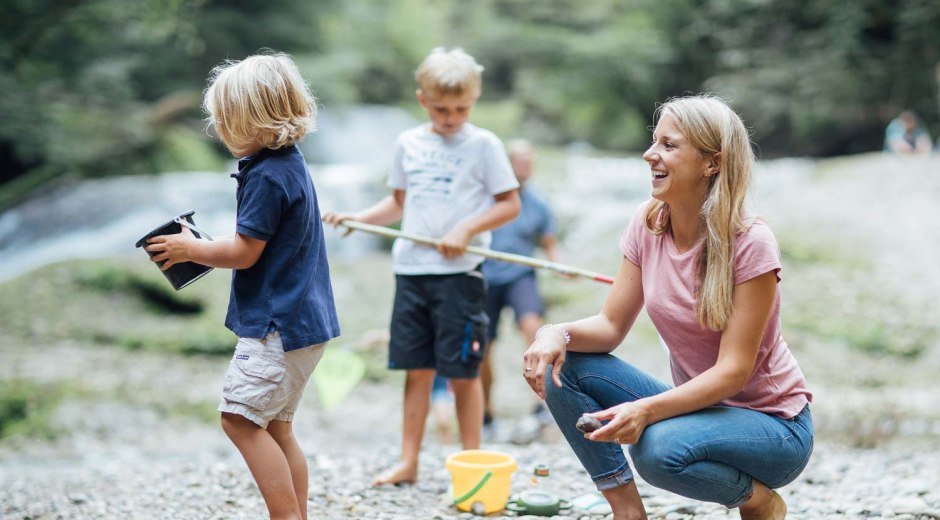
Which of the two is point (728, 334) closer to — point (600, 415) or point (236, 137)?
point (600, 415)

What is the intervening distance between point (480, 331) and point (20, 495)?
2.10 m

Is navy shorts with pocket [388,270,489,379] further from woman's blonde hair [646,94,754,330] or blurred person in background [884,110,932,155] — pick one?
blurred person in background [884,110,932,155]

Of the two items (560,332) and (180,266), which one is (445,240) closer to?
(560,332)

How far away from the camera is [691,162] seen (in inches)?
96.7

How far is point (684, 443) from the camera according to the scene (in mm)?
2334

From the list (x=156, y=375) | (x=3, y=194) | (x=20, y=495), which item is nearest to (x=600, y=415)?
(x=20, y=495)

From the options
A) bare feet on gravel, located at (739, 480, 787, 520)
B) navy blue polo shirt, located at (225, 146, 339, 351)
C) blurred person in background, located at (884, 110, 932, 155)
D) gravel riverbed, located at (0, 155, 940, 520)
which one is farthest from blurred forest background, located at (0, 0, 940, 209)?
bare feet on gravel, located at (739, 480, 787, 520)

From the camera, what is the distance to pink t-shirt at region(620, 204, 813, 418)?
244 cm

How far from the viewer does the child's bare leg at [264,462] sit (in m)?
2.55

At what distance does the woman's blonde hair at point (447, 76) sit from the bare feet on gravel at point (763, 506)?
6.41 ft

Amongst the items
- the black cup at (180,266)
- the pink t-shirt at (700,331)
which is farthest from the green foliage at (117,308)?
the pink t-shirt at (700,331)

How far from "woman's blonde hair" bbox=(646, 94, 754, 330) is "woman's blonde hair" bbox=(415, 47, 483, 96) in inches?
49.8

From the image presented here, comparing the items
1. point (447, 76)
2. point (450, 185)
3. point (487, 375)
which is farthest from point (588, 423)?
point (487, 375)

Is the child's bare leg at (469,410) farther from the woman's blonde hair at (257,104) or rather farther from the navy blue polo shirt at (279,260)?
the woman's blonde hair at (257,104)
